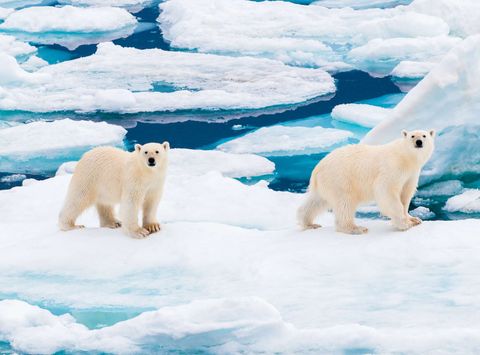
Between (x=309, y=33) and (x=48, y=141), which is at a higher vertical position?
(x=309, y=33)

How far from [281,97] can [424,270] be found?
6.12m

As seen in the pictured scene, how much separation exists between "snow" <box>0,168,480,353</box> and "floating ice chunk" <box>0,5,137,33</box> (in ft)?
28.9

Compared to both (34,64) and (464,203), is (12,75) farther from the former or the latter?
(464,203)

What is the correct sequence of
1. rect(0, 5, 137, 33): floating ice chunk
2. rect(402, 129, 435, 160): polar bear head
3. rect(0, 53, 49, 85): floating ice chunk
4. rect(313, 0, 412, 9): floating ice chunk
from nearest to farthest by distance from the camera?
rect(402, 129, 435, 160): polar bear head < rect(0, 53, 49, 85): floating ice chunk < rect(0, 5, 137, 33): floating ice chunk < rect(313, 0, 412, 9): floating ice chunk

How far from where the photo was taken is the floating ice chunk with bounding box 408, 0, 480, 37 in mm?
11805

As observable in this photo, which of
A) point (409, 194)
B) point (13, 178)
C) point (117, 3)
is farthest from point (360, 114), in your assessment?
point (117, 3)

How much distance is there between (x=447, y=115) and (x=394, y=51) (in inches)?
188

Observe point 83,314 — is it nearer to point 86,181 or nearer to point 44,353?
point 44,353

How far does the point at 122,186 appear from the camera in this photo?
4703 mm

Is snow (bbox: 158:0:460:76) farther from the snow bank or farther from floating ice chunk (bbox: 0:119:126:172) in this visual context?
the snow bank

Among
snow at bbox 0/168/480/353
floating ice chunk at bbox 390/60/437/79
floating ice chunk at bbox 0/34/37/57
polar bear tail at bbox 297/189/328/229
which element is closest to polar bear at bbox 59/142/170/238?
snow at bbox 0/168/480/353

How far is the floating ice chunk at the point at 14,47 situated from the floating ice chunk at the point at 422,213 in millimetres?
7213

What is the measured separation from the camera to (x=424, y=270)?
4.03m

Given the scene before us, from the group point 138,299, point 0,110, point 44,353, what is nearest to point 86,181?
point 138,299
